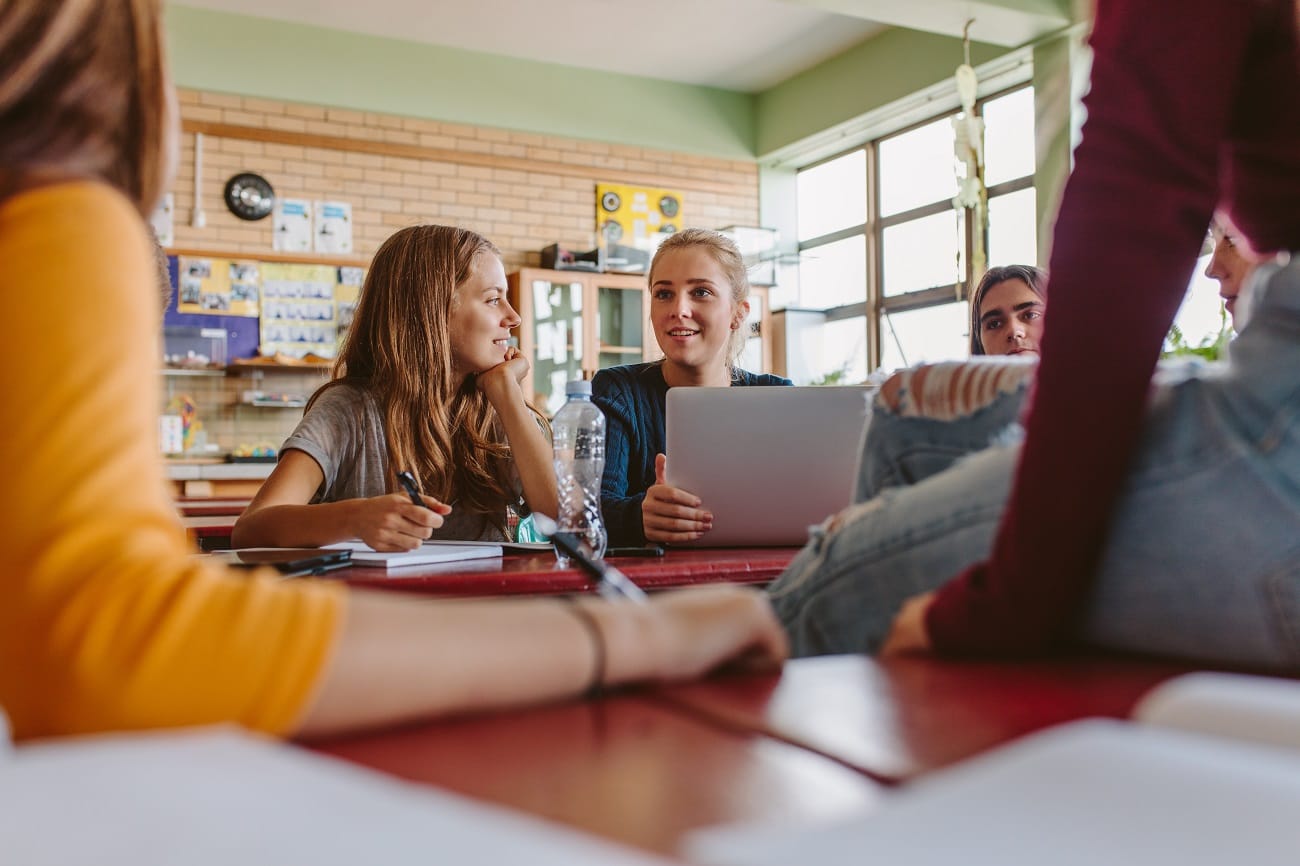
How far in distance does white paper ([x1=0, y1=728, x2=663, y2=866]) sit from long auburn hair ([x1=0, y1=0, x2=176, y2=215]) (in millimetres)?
342

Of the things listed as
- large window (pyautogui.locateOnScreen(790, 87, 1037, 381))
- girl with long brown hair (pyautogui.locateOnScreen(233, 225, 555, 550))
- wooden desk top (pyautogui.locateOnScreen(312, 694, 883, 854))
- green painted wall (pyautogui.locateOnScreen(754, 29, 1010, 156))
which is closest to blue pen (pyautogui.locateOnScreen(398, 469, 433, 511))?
girl with long brown hair (pyautogui.locateOnScreen(233, 225, 555, 550))

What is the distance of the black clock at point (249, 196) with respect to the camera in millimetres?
6426

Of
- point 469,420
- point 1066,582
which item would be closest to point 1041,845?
point 1066,582

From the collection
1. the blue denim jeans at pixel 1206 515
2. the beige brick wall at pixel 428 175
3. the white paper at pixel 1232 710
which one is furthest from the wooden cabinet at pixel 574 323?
the white paper at pixel 1232 710

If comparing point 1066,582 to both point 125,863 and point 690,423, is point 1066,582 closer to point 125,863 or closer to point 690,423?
point 125,863

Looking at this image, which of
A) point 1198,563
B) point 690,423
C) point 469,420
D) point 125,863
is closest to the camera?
point 125,863

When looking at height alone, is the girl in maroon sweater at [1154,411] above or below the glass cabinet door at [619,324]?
below

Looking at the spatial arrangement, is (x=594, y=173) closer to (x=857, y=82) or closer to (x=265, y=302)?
(x=857, y=82)

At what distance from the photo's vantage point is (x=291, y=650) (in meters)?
0.53

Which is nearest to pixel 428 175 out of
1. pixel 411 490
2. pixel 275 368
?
pixel 275 368

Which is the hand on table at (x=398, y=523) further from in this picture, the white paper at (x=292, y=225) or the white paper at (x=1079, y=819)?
the white paper at (x=292, y=225)

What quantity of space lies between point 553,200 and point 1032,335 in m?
4.95

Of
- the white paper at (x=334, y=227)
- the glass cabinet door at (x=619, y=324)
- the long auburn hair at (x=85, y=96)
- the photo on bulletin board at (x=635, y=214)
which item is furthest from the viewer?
the photo on bulletin board at (x=635, y=214)

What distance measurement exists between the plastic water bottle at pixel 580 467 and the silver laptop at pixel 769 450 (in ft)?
0.61
